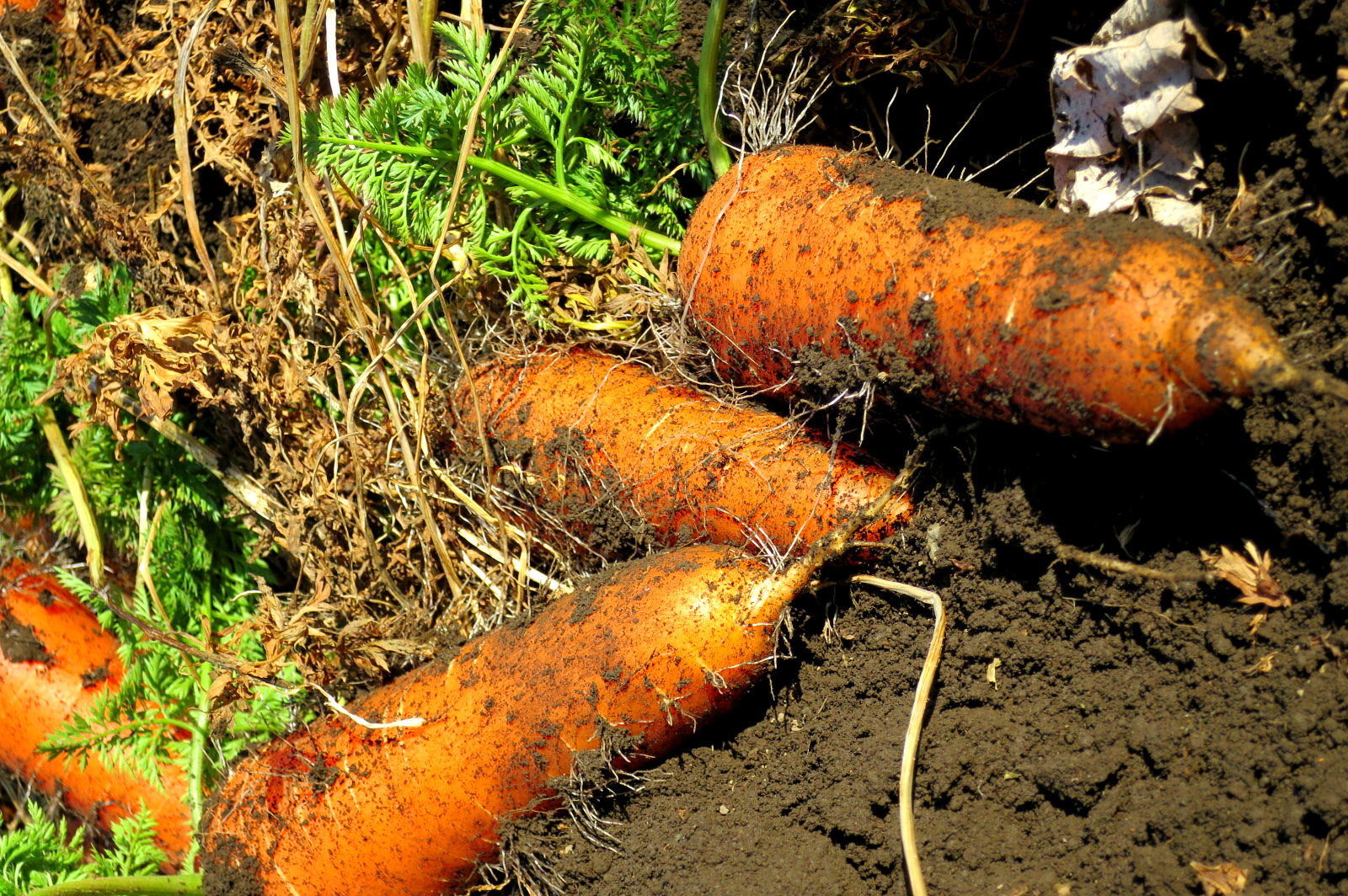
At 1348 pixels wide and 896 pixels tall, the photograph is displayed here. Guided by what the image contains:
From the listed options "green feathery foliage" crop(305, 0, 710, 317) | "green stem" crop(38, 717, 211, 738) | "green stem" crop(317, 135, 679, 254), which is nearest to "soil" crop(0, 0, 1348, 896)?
"green feathery foliage" crop(305, 0, 710, 317)

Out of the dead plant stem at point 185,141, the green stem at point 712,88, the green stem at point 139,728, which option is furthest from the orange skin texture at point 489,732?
the dead plant stem at point 185,141

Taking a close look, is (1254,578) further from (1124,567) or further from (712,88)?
(712,88)

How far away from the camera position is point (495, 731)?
1.88 m

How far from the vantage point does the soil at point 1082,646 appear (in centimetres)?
135

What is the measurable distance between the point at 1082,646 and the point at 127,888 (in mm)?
2220

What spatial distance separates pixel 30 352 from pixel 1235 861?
10.5 feet

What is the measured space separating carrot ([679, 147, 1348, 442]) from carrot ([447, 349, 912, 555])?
165 millimetres

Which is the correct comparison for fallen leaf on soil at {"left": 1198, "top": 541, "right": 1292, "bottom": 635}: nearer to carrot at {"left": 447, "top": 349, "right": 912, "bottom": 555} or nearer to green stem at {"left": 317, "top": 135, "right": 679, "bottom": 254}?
carrot at {"left": 447, "top": 349, "right": 912, "bottom": 555}

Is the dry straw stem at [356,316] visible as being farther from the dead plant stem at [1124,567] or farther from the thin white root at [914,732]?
the dead plant stem at [1124,567]

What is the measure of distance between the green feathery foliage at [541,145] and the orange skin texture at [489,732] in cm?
88

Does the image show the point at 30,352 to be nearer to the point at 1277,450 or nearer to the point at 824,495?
the point at 824,495

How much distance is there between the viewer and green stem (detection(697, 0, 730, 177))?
2.02 metres

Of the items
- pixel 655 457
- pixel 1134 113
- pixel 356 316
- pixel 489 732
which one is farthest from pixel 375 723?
pixel 1134 113

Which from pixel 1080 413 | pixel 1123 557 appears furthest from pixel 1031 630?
pixel 1080 413
